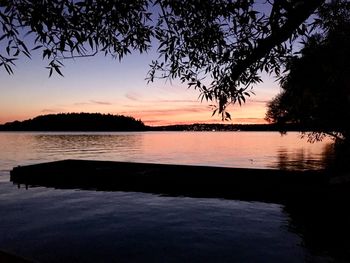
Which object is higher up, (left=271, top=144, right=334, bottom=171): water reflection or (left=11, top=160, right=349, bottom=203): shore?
(left=11, top=160, right=349, bottom=203): shore

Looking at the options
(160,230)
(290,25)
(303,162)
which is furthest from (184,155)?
(290,25)

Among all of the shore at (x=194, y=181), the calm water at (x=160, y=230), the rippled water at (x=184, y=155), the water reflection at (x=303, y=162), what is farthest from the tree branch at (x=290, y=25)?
the rippled water at (x=184, y=155)

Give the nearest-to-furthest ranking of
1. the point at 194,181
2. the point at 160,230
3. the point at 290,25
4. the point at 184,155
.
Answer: the point at 290,25 → the point at 160,230 → the point at 194,181 → the point at 184,155

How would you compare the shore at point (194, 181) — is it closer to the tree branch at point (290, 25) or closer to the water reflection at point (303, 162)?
the tree branch at point (290, 25)

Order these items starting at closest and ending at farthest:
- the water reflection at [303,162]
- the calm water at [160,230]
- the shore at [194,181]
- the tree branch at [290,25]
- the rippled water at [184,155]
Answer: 1. the tree branch at [290,25]
2. the calm water at [160,230]
3. the shore at [194,181]
4. the water reflection at [303,162]
5. the rippled water at [184,155]

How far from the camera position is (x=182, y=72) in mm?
7934

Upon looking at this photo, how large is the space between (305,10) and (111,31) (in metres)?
3.80

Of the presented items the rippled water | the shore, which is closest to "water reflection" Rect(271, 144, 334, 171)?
the rippled water

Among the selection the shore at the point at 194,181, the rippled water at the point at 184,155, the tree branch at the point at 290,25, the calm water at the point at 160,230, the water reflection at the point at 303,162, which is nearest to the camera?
the tree branch at the point at 290,25

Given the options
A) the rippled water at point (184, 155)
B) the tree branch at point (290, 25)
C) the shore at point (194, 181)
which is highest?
the tree branch at point (290, 25)

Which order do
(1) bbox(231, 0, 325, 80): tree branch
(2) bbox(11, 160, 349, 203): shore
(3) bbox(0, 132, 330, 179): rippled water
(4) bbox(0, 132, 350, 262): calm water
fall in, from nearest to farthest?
1. (1) bbox(231, 0, 325, 80): tree branch
2. (4) bbox(0, 132, 350, 262): calm water
3. (2) bbox(11, 160, 349, 203): shore
4. (3) bbox(0, 132, 330, 179): rippled water

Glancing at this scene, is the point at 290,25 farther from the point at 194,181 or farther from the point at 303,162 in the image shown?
the point at 303,162

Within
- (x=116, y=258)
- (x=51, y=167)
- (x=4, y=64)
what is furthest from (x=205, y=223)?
(x=51, y=167)

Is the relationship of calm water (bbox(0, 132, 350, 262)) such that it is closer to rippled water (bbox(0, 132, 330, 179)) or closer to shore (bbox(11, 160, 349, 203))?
shore (bbox(11, 160, 349, 203))
